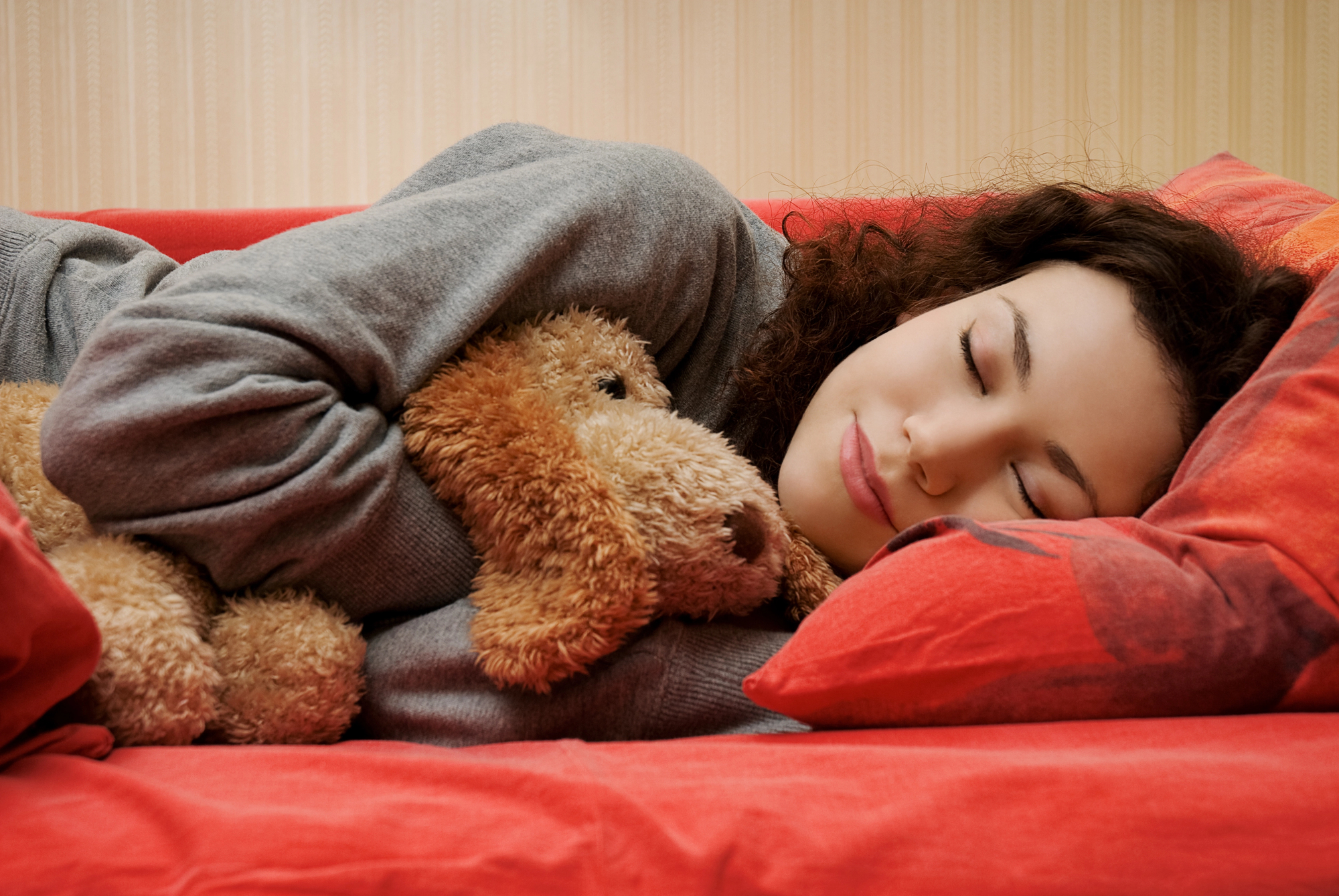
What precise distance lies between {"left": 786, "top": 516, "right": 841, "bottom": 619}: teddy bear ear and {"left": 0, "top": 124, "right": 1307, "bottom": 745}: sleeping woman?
0.03 m

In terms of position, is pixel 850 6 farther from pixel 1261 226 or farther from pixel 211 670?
pixel 211 670

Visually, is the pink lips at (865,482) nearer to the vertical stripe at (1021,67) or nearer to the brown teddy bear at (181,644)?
the brown teddy bear at (181,644)

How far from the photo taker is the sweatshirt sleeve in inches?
20.7

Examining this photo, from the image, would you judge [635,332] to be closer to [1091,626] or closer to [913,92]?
[1091,626]

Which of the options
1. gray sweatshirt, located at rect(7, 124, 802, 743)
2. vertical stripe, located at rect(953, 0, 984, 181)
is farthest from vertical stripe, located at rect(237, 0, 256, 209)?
vertical stripe, located at rect(953, 0, 984, 181)

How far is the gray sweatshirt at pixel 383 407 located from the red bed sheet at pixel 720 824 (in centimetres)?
15

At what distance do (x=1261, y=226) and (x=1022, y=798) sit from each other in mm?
889

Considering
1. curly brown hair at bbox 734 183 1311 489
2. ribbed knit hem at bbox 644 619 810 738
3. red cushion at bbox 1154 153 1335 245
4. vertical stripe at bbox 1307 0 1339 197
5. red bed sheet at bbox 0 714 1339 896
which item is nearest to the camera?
red bed sheet at bbox 0 714 1339 896

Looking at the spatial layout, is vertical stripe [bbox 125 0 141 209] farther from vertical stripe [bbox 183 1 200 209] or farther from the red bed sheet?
the red bed sheet

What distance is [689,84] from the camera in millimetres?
2020

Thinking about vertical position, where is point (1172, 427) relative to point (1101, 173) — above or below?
below

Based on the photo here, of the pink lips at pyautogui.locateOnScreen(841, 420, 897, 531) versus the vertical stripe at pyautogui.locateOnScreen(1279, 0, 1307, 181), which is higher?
the vertical stripe at pyautogui.locateOnScreen(1279, 0, 1307, 181)

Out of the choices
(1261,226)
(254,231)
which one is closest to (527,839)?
(1261,226)

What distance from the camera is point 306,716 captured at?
562 mm
